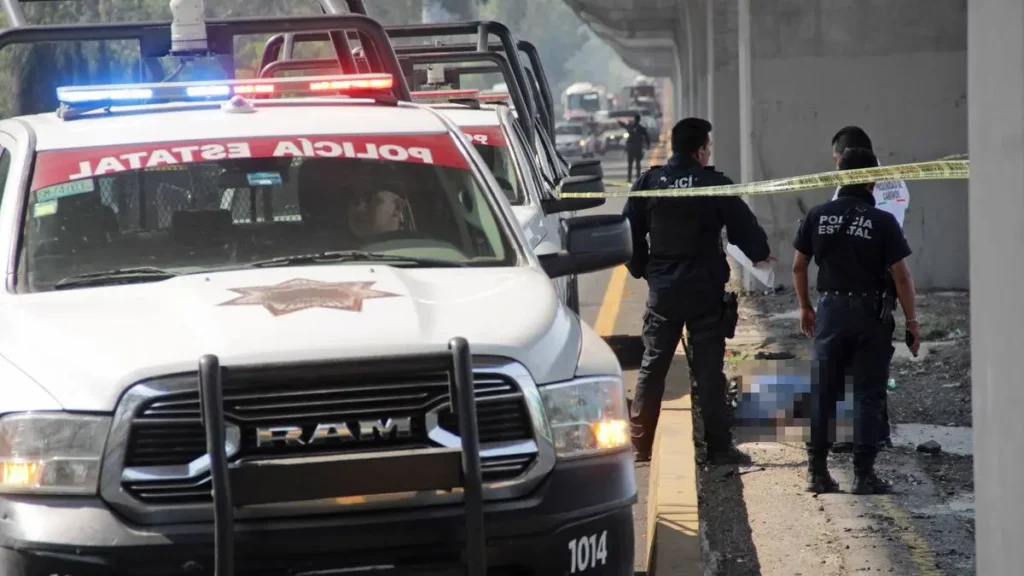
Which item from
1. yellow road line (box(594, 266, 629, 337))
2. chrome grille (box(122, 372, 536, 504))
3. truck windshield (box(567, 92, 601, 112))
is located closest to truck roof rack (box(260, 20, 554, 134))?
yellow road line (box(594, 266, 629, 337))

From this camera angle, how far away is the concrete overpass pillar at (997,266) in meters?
3.41

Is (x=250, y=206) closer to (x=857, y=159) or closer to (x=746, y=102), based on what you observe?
(x=857, y=159)

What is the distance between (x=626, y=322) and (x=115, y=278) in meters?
9.70

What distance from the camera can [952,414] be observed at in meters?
9.49

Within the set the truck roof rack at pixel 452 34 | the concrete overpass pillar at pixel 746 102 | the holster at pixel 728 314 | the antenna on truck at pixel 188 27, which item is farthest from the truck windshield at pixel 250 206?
the concrete overpass pillar at pixel 746 102

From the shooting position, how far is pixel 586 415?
14.4 feet

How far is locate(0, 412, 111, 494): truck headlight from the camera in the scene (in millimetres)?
3943

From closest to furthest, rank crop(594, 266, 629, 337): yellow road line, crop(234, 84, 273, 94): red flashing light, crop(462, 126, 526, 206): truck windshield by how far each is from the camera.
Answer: crop(234, 84, 273, 94): red flashing light → crop(462, 126, 526, 206): truck windshield → crop(594, 266, 629, 337): yellow road line

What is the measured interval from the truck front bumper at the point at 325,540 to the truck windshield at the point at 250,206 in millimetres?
1161

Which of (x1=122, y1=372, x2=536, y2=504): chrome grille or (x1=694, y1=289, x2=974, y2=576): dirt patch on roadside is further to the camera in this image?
(x1=694, y1=289, x2=974, y2=576): dirt patch on roadside

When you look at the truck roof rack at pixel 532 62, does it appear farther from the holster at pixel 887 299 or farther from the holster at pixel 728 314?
the holster at pixel 887 299

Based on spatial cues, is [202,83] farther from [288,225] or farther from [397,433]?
[397,433]

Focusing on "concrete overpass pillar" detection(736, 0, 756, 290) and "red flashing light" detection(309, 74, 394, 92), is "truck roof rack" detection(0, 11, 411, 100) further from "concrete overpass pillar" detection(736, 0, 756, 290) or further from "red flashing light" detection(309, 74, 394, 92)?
"concrete overpass pillar" detection(736, 0, 756, 290)

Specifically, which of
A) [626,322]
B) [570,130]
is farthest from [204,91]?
[570,130]
